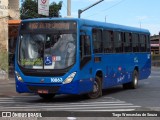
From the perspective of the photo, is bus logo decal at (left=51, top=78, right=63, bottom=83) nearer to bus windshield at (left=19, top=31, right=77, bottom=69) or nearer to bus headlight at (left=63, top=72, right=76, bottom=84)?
bus headlight at (left=63, top=72, right=76, bottom=84)

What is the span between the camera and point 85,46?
16656 mm

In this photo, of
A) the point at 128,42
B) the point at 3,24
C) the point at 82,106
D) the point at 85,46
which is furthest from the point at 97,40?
the point at 3,24

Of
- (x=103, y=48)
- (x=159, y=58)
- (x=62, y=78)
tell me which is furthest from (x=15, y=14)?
(x=159, y=58)

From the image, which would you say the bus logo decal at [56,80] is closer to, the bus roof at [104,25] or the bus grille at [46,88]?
the bus grille at [46,88]

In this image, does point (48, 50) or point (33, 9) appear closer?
point (48, 50)

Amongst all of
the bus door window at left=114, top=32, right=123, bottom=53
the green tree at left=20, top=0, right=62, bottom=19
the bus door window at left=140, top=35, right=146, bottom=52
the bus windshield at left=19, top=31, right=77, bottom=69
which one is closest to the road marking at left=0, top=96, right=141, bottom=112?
the bus windshield at left=19, top=31, right=77, bottom=69

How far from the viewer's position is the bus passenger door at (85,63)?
16281 mm

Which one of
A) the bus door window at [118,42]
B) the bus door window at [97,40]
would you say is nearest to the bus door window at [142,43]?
the bus door window at [118,42]

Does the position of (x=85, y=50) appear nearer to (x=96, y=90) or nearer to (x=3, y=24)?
(x=96, y=90)

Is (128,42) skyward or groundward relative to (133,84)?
skyward

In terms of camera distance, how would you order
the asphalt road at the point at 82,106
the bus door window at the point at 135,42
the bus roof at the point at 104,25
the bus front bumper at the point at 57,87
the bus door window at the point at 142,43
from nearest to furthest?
the asphalt road at the point at 82,106
the bus front bumper at the point at 57,87
the bus roof at the point at 104,25
the bus door window at the point at 135,42
the bus door window at the point at 142,43

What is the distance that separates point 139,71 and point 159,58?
50197mm

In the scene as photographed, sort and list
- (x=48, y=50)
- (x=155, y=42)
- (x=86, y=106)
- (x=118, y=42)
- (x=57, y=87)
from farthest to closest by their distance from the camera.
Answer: (x=155, y=42) < (x=118, y=42) < (x=48, y=50) < (x=57, y=87) < (x=86, y=106)

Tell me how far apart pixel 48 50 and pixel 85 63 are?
1.41m
